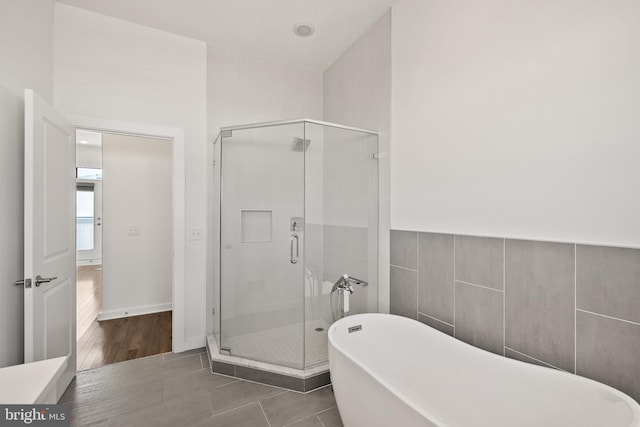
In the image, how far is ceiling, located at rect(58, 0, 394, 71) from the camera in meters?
2.25

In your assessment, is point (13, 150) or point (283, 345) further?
point (283, 345)

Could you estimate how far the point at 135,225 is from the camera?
12.2 feet

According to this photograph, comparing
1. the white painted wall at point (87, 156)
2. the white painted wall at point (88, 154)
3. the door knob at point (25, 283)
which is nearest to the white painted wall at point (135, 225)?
the door knob at point (25, 283)

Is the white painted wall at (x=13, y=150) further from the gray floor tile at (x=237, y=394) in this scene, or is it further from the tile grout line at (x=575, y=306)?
the tile grout line at (x=575, y=306)

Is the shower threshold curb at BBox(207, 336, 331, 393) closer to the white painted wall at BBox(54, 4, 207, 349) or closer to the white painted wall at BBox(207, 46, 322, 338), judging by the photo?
the white painted wall at BBox(207, 46, 322, 338)

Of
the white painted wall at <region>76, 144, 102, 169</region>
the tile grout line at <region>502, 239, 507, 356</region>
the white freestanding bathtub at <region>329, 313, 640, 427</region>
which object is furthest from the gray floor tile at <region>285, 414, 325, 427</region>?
the white painted wall at <region>76, 144, 102, 169</region>

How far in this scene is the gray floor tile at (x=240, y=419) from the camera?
1702mm

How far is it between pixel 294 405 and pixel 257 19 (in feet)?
10.1

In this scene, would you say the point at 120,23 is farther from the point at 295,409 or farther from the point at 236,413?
the point at 295,409

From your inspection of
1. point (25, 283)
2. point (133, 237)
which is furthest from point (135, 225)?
point (25, 283)

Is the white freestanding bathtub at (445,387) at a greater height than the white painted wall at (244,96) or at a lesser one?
lesser

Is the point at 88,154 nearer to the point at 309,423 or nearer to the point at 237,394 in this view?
the point at 237,394

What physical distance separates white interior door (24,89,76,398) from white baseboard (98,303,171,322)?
4.49ft

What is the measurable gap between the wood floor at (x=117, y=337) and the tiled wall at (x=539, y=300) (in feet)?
8.44
